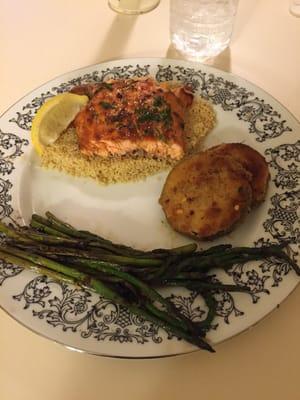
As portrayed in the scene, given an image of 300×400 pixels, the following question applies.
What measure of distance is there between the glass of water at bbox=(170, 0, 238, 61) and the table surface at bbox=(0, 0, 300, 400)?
0.21 feet

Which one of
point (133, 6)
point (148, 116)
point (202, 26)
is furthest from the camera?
point (133, 6)

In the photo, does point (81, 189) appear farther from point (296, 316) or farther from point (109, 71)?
point (296, 316)

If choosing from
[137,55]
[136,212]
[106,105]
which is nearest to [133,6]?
[137,55]

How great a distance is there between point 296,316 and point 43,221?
847 mm

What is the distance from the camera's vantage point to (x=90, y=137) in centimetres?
187

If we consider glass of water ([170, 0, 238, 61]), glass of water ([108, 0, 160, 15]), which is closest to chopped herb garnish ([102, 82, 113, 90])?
glass of water ([170, 0, 238, 61])

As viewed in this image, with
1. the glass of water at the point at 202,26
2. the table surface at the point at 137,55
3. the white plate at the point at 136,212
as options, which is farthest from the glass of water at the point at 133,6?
the white plate at the point at 136,212

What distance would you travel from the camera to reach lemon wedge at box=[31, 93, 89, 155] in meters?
1.89

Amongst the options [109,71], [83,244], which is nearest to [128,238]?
[83,244]

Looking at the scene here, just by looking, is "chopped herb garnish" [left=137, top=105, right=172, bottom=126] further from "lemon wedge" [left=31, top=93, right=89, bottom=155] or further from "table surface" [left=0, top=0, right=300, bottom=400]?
"table surface" [left=0, top=0, right=300, bottom=400]

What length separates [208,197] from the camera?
59.9 inches

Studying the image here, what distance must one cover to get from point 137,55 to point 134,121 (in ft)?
1.89

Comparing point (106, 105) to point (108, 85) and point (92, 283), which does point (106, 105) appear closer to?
point (108, 85)

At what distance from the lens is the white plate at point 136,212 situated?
1.33 m
